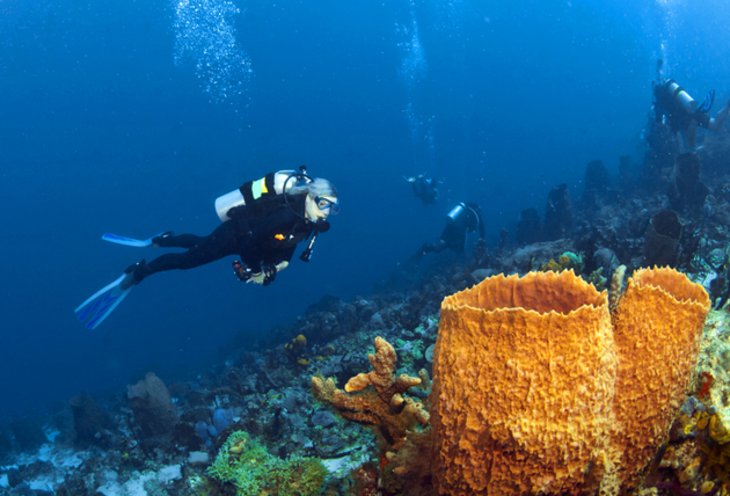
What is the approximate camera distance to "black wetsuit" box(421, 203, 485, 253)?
54.5ft

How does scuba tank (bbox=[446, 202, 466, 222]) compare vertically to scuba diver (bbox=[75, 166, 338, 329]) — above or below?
above

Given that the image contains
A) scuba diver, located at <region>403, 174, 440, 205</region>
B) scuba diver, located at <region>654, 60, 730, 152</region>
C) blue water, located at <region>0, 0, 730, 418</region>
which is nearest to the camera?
scuba diver, located at <region>654, 60, 730, 152</region>

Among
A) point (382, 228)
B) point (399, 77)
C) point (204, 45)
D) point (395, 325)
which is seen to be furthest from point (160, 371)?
point (399, 77)

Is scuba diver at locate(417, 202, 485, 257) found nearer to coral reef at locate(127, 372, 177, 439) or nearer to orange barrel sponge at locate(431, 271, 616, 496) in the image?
coral reef at locate(127, 372, 177, 439)

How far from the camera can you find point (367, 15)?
107 meters

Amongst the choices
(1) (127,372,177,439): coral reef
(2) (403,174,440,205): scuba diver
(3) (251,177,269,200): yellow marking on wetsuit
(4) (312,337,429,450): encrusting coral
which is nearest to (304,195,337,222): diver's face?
(3) (251,177,269,200): yellow marking on wetsuit

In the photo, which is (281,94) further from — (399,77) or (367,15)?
(399,77)

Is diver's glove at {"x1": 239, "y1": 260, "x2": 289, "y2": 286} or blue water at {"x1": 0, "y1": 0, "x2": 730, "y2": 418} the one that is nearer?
diver's glove at {"x1": 239, "y1": 260, "x2": 289, "y2": 286}

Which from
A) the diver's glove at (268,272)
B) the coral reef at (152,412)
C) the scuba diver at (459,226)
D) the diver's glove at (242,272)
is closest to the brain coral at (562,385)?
the diver's glove at (268,272)

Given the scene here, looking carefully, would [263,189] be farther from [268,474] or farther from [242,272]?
[268,474]

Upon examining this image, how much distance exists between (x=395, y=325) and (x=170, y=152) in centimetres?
11145

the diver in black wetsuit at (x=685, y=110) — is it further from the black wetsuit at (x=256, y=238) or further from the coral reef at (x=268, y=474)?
the coral reef at (x=268, y=474)

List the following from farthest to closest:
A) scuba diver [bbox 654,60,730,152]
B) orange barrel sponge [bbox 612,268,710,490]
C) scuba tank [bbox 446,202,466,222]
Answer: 1. scuba tank [bbox 446,202,466,222]
2. scuba diver [bbox 654,60,730,152]
3. orange barrel sponge [bbox 612,268,710,490]

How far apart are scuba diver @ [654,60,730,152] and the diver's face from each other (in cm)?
1155
